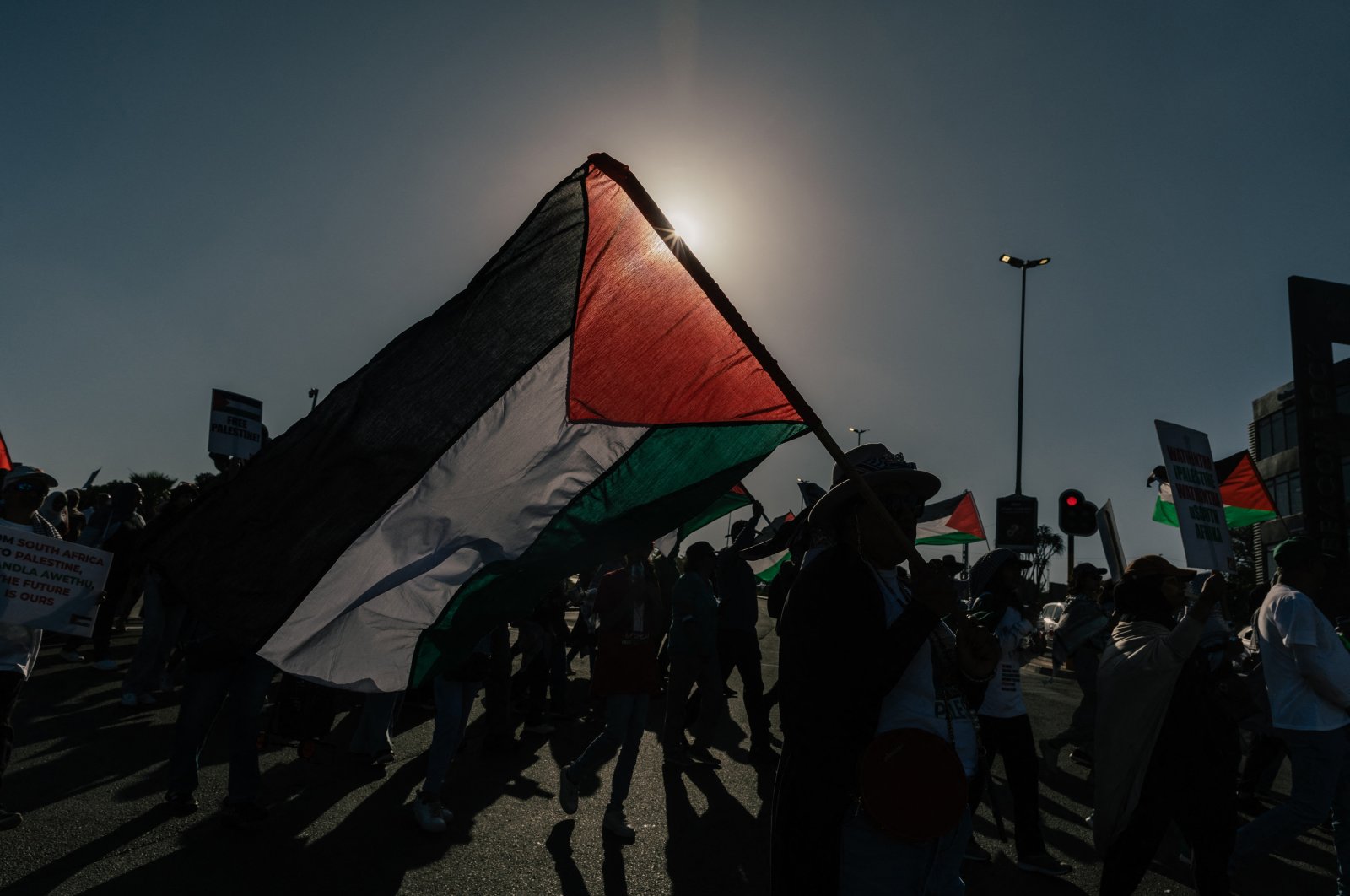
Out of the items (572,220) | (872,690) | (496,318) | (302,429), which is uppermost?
(572,220)

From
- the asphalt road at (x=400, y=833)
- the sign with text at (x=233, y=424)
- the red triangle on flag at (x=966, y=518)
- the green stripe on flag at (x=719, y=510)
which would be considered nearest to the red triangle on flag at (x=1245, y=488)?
the asphalt road at (x=400, y=833)

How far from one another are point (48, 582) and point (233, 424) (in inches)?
327

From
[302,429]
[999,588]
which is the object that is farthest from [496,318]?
[999,588]

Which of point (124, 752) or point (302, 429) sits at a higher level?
point (302, 429)

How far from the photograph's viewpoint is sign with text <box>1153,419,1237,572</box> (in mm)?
6617

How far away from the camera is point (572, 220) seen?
371cm

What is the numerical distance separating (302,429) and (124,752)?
4778 mm

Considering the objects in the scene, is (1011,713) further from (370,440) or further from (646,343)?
(370,440)

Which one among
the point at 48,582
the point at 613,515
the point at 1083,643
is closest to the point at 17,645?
the point at 48,582

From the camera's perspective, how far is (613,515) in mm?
3934

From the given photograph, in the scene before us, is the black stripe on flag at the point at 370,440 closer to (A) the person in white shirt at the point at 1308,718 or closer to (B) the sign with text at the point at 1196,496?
(A) the person in white shirt at the point at 1308,718

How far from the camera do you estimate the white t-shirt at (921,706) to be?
2430 mm

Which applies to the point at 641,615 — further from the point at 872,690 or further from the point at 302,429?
the point at 872,690

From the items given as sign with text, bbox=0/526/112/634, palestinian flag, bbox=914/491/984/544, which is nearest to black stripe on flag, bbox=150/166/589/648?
sign with text, bbox=0/526/112/634
